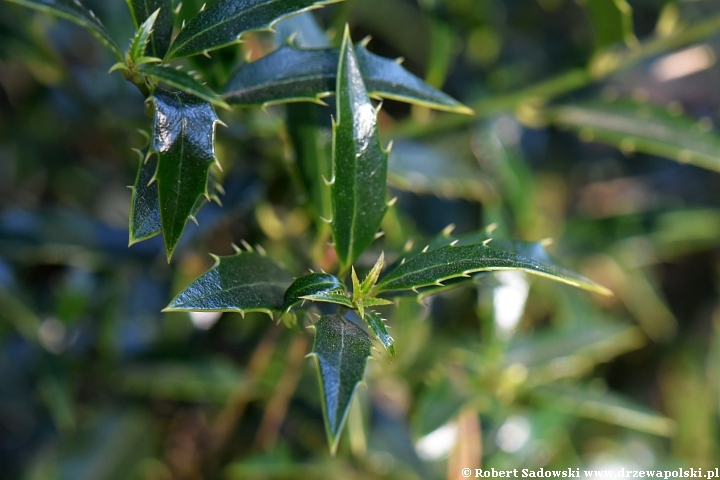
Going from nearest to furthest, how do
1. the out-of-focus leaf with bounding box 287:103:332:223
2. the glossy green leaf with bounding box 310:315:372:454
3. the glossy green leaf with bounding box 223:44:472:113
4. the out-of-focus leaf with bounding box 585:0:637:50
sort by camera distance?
the glossy green leaf with bounding box 310:315:372:454 → the glossy green leaf with bounding box 223:44:472:113 → the out-of-focus leaf with bounding box 287:103:332:223 → the out-of-focus leaf with bounding box 585:0:637:50

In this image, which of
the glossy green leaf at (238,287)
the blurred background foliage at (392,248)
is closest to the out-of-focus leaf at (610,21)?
the blurred background foliage at (392,248)

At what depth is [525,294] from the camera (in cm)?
111

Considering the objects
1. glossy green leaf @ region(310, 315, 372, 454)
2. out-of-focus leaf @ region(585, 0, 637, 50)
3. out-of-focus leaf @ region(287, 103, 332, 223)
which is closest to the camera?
glossy green leaf @ region(310, 315, 372, 454)

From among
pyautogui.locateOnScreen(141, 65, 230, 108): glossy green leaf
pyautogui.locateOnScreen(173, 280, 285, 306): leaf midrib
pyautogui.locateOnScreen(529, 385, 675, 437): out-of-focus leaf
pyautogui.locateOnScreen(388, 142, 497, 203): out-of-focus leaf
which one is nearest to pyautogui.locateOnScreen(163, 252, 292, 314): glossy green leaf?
pyautogui.locateOnScreen(173, 280, 285, 306): leaf midrib

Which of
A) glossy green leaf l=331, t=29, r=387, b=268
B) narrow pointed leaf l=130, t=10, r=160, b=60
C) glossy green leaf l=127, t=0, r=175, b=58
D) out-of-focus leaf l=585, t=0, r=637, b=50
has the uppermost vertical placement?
out-of-focus leaf l=585, t=0, r=637, b=50

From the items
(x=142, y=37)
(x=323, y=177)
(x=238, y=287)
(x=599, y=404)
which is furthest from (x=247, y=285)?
(x=599, y=404)

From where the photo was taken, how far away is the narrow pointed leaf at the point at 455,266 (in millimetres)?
518

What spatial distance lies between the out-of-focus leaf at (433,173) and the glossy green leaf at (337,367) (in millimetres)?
439

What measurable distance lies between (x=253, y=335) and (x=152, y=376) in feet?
0.57

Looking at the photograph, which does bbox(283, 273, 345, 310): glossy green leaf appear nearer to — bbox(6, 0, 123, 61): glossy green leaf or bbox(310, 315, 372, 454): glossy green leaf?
bbox(310, 315, 372, 454): glossy green leaf

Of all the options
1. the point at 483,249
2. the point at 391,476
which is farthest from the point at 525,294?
the point at 483,249

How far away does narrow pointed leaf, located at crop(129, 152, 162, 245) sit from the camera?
0.52 m

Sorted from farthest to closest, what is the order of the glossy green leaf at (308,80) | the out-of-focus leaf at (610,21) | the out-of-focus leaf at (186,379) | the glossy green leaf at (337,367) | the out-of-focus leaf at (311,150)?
the out-of-focus leaf at (186,379)
the out-of-focus leaf at (610,21)
the out-of-focus leaf at (311,150)
the glossy green leaf at (308,80)
the glossy green leaf at (337,367)

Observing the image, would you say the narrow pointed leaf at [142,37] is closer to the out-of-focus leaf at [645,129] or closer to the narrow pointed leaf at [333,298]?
the narrow pointed leaf at [333,298]
